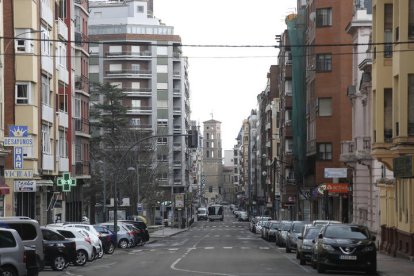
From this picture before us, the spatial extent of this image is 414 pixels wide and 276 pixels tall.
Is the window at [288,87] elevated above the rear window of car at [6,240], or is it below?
above

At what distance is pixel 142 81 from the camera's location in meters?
129

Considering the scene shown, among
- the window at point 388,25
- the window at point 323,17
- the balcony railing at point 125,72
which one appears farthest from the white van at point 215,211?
the window at point 388,25

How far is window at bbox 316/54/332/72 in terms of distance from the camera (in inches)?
2857

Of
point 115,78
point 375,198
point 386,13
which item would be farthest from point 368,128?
point 115,78

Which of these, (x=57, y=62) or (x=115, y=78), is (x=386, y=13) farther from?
(x=115, y=78)

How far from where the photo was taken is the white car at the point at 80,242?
35.2 meters

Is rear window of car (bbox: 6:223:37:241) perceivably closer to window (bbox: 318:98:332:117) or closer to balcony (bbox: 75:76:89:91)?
balcony (bbox: 75:76:89:91)

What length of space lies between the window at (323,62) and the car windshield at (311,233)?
123ft

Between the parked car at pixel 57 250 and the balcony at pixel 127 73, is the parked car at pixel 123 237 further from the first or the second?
the balcony at pixel 127 73

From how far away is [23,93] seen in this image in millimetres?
48656

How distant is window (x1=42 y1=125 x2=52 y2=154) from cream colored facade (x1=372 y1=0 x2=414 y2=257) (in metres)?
20.1

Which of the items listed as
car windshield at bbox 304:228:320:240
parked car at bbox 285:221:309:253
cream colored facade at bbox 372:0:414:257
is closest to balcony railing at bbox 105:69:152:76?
parked car at bbox 285:221:309:253

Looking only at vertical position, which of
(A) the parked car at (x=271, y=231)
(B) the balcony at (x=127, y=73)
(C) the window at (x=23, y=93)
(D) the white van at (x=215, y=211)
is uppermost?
(B) the balcony at (x=127, y=73)

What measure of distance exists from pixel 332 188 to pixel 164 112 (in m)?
80.1
